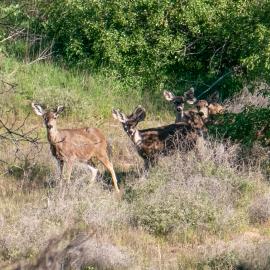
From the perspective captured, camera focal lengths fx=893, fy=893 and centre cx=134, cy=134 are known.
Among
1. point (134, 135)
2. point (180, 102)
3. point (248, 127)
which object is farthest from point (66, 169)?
point (180, 102)

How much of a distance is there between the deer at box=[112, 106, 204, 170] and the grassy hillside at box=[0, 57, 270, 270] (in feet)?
1.21

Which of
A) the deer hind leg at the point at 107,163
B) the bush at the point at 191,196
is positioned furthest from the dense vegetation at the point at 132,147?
the deer hind leg at the point at 107,163

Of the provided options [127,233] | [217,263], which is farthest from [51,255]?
[127,233]

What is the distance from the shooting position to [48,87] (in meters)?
23.0

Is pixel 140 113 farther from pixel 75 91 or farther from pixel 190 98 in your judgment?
pixel 75 91

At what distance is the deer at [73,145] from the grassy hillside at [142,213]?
0.25 meters

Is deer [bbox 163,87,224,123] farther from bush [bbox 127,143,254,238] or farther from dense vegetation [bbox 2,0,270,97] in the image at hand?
bush [bbox 127,143,254,238]

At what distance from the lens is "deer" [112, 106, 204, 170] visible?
679 inches

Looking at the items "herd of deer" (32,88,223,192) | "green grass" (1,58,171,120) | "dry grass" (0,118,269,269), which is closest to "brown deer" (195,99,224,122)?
"herd of deer" (32,88,223,192)

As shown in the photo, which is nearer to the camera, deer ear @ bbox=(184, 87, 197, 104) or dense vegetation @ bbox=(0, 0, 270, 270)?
dense vegetation @ bbox=(0, 0, 270, 270)

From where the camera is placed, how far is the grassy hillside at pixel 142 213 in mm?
12125

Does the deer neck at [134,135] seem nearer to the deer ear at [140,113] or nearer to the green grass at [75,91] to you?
the deer ear at [140,113]

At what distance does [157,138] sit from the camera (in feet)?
57.8

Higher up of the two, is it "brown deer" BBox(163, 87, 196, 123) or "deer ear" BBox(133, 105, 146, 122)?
"deer ear" BBox(133, 105, 146, 122)
